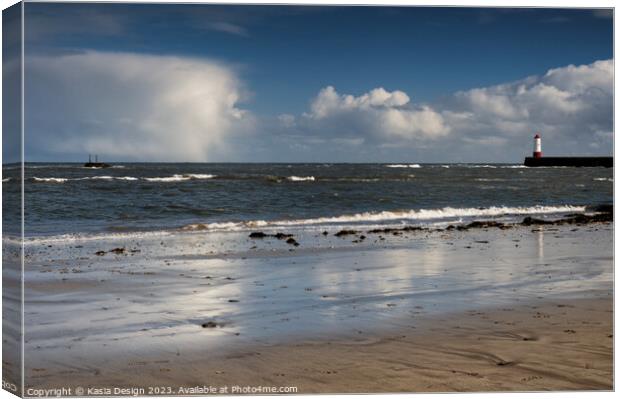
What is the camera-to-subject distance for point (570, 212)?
37.9 ft

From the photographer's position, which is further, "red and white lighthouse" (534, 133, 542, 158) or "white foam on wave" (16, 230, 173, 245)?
"white foam on wave" (16, 230, 173, 245)

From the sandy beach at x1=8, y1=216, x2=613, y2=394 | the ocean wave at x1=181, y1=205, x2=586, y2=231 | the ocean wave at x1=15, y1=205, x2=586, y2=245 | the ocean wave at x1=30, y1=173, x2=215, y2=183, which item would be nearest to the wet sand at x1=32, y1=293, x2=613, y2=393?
the sandy beach at x1=8, y1=216, x2=613, y2=394

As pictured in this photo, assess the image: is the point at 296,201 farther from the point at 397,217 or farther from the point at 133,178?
the point at 133,178

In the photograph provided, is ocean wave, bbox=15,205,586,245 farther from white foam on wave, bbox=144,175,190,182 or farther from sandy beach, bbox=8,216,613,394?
white foam on wave, bbox=144,175,190,182

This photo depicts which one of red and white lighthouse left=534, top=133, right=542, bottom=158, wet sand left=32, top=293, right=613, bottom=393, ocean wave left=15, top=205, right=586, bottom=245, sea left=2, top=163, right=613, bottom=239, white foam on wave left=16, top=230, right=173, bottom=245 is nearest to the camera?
wet sand left=32, top=293, right=613, bottom=393

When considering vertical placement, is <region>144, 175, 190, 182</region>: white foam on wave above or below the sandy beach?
above

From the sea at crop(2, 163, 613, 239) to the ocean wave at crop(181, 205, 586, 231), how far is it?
0.02 metres

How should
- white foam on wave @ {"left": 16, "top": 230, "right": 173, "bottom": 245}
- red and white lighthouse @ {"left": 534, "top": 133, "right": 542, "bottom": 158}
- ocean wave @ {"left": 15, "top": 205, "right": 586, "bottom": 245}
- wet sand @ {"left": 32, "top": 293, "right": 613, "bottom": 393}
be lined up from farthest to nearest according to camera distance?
ocean wave @ {"left": 15, "top": 205, "right": 586, "bottom": 245}
white foam on wave @ {"left": 16, "top": 230, "right": 173, "bottom": 245}
red and white lighthouse @ {"left": 534, "top": 133, "right": 542, "bottom": 158}
wet sand @ {"left": 32, "top": 293, "right": 613, "bottom": 393}

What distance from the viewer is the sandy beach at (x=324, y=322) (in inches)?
161

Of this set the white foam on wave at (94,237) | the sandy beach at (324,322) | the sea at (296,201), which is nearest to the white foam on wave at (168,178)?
the sea at (296,201)

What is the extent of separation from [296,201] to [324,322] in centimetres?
825

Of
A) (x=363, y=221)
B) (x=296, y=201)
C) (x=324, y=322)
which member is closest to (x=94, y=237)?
(x=363, y=221)

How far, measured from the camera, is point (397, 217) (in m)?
12.2

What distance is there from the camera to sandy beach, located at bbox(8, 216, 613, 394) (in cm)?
408
